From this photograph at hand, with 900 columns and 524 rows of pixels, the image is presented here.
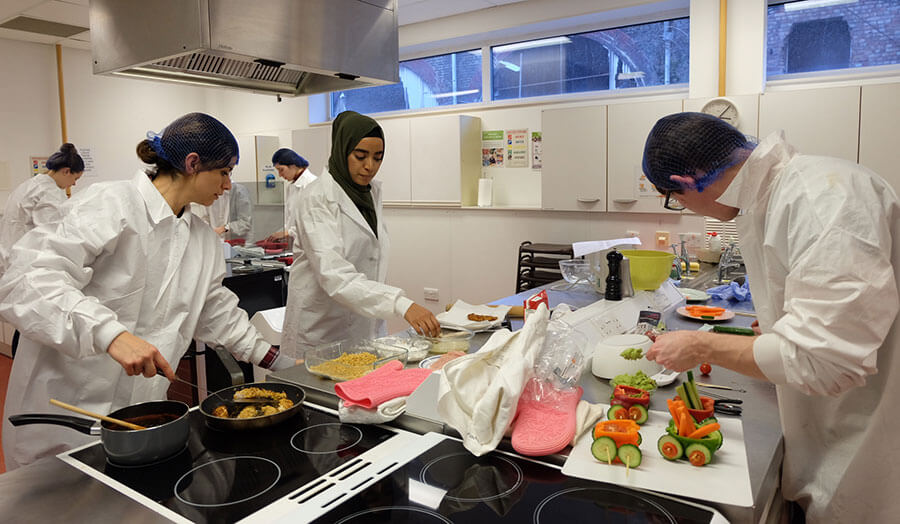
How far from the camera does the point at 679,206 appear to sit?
1.65 m

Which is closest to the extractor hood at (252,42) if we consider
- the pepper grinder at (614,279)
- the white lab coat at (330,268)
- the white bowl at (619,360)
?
the white lab coat at (330,268)

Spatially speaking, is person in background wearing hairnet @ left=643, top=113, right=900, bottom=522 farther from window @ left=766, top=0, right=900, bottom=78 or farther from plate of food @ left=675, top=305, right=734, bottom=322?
window @ left=766, top=0, right=900, bottom=78

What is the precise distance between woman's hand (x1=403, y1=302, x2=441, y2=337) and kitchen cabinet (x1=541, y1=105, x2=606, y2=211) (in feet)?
8.95

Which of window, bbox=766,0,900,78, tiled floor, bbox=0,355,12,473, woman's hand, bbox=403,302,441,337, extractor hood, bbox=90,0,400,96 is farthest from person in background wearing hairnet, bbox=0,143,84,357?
window, bbox=766,0,900,78

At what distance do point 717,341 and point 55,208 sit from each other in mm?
5247

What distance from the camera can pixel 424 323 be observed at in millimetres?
2033

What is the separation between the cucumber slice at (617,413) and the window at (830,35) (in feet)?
12.9

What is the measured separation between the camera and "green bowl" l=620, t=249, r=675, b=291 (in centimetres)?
252

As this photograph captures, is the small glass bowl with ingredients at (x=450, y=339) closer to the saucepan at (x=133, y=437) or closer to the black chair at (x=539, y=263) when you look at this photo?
the saucepan at (x=133, y=437)

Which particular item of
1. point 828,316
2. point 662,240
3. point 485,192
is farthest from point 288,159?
point 828,316

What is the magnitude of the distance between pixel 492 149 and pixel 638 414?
4.42 meters

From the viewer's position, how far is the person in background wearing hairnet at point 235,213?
5.38 meters

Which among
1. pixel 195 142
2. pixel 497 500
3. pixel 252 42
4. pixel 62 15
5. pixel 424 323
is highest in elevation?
pixel 62 15

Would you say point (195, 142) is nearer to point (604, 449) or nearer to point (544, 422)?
point (544, 422)
